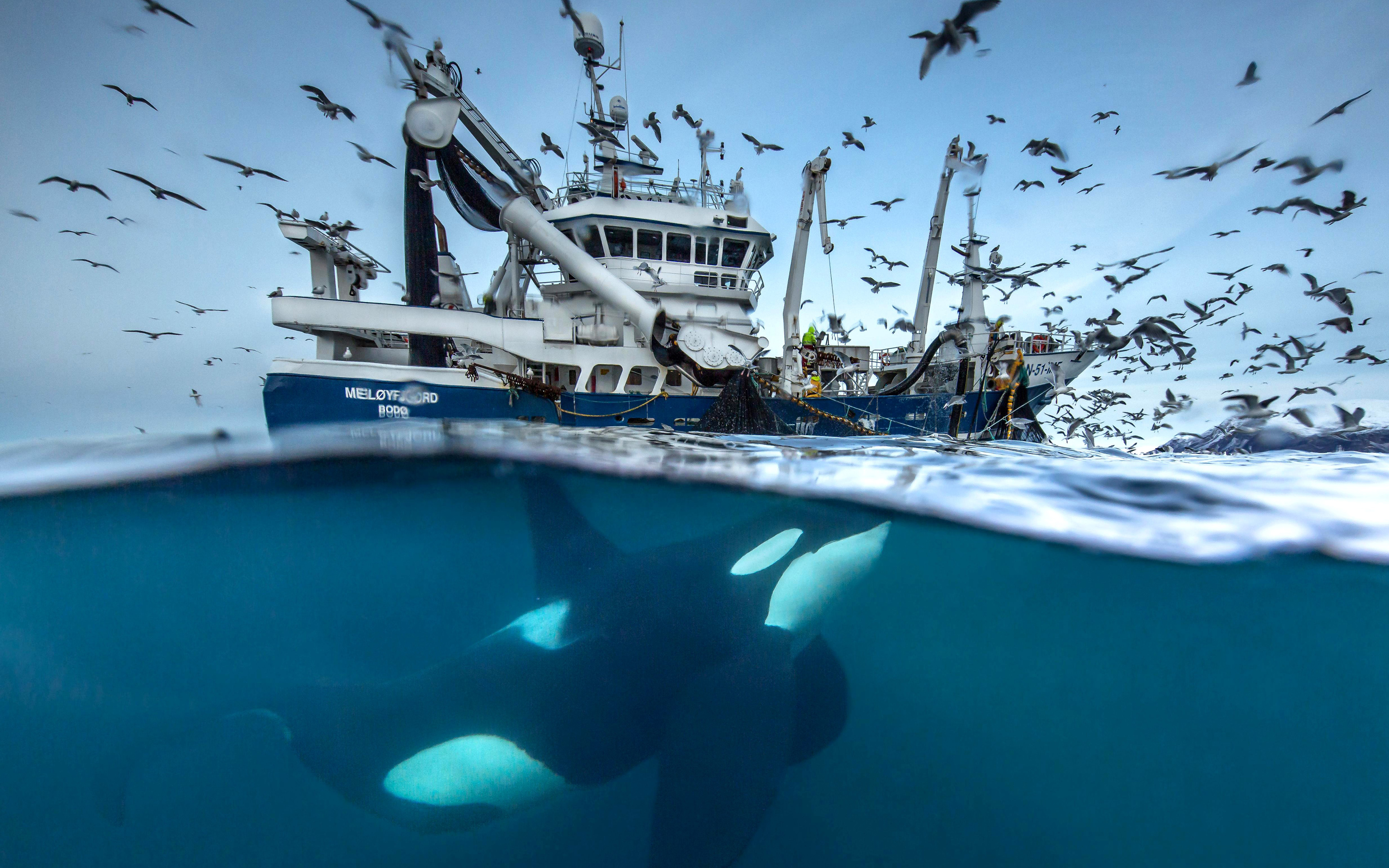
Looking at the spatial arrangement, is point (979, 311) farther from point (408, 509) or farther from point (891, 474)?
point (408, 509)

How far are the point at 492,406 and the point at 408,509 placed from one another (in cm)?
758

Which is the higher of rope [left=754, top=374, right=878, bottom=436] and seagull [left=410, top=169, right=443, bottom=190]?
seagull [left=410, top=169, right=443, bottom=190]

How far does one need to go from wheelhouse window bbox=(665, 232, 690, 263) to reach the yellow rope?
5286 millimetres

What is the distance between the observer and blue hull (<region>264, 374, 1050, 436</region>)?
10938 millimetres

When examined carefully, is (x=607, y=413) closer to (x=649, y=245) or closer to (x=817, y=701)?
(x=649, y=245)

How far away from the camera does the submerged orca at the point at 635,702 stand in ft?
10.0

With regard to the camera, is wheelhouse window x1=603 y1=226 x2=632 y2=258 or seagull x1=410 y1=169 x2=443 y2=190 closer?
seagull x1=410 y1=169 x2=443 y2=190

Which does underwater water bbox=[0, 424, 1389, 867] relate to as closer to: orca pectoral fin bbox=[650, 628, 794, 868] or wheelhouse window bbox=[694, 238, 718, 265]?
orca pectoral fin bbox=[650, 628, 794, 868]

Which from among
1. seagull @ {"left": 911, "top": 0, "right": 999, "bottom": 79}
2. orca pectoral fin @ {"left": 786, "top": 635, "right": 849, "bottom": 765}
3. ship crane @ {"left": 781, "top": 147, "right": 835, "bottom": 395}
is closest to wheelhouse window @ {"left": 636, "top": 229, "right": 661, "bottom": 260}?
ship crane @ {"left": 781, "top": 147, "right": 835, "bottom": 395}

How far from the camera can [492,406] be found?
11.9m

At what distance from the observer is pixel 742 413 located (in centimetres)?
1088

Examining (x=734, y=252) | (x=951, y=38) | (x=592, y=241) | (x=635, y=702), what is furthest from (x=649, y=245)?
(x=635, y=702)

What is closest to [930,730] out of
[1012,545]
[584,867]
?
[1012,545]

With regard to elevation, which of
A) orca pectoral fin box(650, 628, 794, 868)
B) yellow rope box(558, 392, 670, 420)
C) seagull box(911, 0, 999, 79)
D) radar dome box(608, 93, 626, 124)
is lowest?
orca pectoral fin box(650, 628, 794, 868)
